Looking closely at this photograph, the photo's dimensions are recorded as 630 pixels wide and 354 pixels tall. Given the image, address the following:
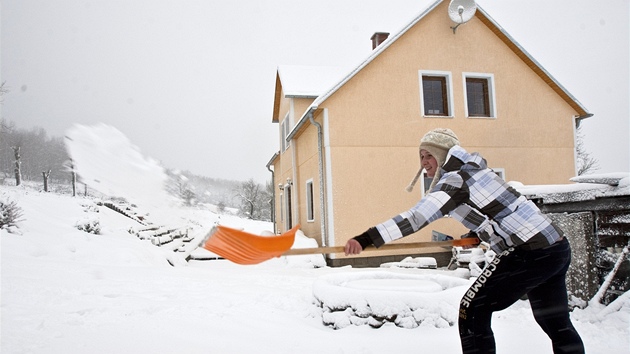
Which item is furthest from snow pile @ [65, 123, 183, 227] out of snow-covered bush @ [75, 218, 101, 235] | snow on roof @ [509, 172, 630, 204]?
snow-covered bush @ [75, 218, 101, 235]

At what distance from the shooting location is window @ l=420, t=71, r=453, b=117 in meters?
12.0

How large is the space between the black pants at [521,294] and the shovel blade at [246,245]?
115cm

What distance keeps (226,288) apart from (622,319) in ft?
16.0

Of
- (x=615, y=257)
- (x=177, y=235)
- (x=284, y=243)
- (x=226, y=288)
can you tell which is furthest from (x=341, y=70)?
(x=284, y=243)

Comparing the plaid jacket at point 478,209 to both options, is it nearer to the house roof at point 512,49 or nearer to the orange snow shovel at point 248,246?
the orange snow shovel at point 248,246

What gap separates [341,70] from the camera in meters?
17.2

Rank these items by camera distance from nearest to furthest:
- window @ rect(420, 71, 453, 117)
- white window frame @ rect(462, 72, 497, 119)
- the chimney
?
window @ rect(420, 71, 453, 117)
white window frame @ rect(462, 72, 497, 119)
the chimney

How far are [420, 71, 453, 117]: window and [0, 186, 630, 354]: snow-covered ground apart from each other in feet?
24.6

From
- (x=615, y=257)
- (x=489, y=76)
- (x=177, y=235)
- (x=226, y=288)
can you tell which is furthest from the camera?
(x=177, y=235)

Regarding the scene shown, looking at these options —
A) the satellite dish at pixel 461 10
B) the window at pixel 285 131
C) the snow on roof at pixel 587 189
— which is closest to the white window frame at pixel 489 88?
the satellite dish at pixel 461 10

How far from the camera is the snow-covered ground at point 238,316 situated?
360cm

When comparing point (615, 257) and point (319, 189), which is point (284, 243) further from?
point (319, 189)

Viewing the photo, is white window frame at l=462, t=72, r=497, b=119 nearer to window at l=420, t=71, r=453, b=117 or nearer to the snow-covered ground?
window at l=420, t=71, r=453, b=117

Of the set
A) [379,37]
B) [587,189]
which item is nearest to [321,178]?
[379,37]
